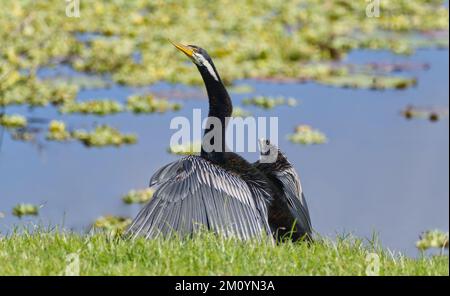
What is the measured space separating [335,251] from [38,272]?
1.83 metres

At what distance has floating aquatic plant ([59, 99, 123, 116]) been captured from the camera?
1504 cm

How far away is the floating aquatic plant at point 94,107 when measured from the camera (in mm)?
15039

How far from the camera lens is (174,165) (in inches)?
282

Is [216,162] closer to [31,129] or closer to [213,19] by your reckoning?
[31,129]

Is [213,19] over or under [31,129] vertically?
over

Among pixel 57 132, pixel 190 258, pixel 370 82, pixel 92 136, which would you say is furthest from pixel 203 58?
pixel 370 82

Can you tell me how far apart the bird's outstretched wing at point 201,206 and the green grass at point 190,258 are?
221 mm

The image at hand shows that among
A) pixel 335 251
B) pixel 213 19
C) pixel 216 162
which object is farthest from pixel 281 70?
pixel 335 251

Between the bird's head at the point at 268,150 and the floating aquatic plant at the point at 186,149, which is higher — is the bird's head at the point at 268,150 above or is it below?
below

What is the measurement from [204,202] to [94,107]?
856 cm

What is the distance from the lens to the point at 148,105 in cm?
1525

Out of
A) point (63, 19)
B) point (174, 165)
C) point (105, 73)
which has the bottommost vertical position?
point (174, 165)

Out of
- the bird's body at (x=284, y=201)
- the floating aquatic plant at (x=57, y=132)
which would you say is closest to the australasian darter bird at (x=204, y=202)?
the bird's body at (x=284, y=201)

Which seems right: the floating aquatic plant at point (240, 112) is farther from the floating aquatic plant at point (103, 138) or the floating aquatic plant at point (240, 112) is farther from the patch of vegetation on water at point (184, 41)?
the floating aquatic plant at point (103, 138)
